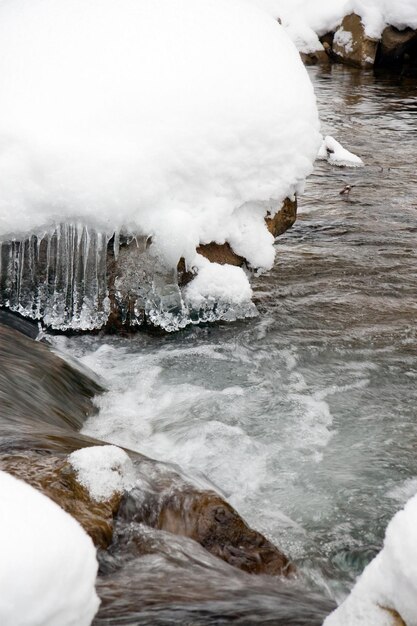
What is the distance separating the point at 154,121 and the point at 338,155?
14.0 feet

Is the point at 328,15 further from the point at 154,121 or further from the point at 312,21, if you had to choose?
the point at 154,121

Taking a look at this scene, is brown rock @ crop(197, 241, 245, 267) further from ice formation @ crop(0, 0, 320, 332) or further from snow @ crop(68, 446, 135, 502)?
snow @ crop(68, 446, 135, 502)

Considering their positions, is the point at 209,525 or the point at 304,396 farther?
the point at 304,396

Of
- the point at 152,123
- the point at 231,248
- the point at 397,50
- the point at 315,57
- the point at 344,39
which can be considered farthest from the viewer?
the point at 315,57

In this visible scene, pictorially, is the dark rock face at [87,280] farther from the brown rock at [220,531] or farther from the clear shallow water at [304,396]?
the brown rock at [220,531]

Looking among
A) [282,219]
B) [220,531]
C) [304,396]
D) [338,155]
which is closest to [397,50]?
[338,155]

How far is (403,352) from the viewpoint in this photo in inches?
185

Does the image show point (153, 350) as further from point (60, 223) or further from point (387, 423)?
point (387, 423)

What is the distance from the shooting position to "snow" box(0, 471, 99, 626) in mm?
1458

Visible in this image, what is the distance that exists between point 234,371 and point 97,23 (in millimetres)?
2330

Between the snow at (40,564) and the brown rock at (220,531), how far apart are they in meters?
1.12

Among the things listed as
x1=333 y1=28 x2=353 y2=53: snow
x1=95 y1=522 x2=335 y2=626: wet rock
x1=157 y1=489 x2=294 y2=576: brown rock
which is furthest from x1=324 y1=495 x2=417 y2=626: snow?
x1=333 y1=28 x2=353 y2=53: snow

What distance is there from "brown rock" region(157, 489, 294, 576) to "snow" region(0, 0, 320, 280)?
6.91ft

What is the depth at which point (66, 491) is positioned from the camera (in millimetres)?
2664
